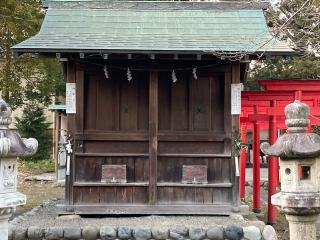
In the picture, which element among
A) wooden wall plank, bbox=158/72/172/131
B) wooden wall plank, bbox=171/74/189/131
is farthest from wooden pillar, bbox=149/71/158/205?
wooden wall plank, bbox=171/74/189/131

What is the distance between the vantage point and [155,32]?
1043 centimetres

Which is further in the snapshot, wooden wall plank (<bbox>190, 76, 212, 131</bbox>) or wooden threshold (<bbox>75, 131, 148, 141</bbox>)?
wooden wall plank (<bbox>190, 76, 212, 131</bbox>)

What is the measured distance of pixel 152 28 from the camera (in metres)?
10.6

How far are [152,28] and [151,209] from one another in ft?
13.3

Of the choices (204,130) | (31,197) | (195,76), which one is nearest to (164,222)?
(204,130)

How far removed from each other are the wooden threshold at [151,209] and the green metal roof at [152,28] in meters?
3.20

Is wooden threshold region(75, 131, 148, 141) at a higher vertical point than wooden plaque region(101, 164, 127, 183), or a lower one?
higher

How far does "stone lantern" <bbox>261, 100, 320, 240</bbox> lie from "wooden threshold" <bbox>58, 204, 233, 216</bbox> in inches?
175

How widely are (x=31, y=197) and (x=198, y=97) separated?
8.09 metres

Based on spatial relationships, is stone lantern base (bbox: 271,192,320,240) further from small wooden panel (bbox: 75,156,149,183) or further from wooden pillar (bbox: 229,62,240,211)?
small wooden panel (bbox: 75,156,149,183)

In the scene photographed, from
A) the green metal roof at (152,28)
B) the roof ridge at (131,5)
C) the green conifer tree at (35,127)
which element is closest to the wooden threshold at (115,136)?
the green metal roof at (152,28)

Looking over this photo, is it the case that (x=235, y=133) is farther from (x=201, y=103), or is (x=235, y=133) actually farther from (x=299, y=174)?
(x=299, y=174)

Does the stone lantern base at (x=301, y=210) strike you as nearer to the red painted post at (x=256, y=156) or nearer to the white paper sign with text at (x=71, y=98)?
the white paper sign with text at (x=71, y=98)

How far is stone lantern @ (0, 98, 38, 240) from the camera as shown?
215 inches
